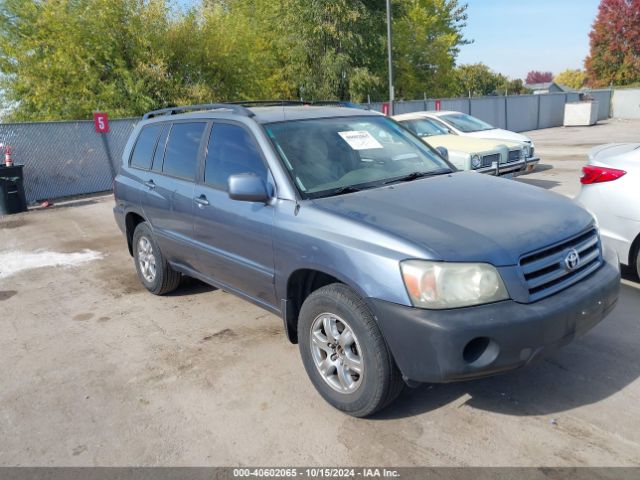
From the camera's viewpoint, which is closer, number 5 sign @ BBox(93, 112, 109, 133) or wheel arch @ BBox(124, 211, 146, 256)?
wheel arch @ BBox(124, 211, 146, 256)

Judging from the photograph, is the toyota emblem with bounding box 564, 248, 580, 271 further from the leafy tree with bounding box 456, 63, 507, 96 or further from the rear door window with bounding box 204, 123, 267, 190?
the leafy tree with bounding box 456, 63, 507, 96

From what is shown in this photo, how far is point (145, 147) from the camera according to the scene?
5.37m

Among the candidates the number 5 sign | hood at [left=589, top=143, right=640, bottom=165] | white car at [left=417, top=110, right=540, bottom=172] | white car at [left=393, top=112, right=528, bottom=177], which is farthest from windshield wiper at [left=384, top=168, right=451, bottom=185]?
the number 5 sign

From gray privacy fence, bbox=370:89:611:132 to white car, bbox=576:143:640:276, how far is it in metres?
18.5

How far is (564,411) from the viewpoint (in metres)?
3.05

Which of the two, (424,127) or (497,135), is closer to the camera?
(424,127)

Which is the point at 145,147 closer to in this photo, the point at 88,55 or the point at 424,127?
the point at 424,127

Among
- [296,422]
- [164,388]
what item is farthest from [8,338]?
[296,422]

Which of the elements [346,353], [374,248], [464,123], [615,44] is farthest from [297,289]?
[615,44]

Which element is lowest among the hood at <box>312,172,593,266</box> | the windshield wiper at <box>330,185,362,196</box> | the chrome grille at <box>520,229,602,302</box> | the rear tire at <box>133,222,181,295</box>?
the rear tire at <box>133,222,181,295</box>

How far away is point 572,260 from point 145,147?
4112mm

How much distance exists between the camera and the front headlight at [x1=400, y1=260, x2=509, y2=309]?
2629 millimetres

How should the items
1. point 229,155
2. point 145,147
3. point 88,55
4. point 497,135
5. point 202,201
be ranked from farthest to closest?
point 88,55, point 497,135, point 145,147, point 202,201, point 229,155

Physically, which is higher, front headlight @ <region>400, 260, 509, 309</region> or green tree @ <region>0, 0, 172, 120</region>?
green tree @ <region>0, 0, 172, 120</region>
